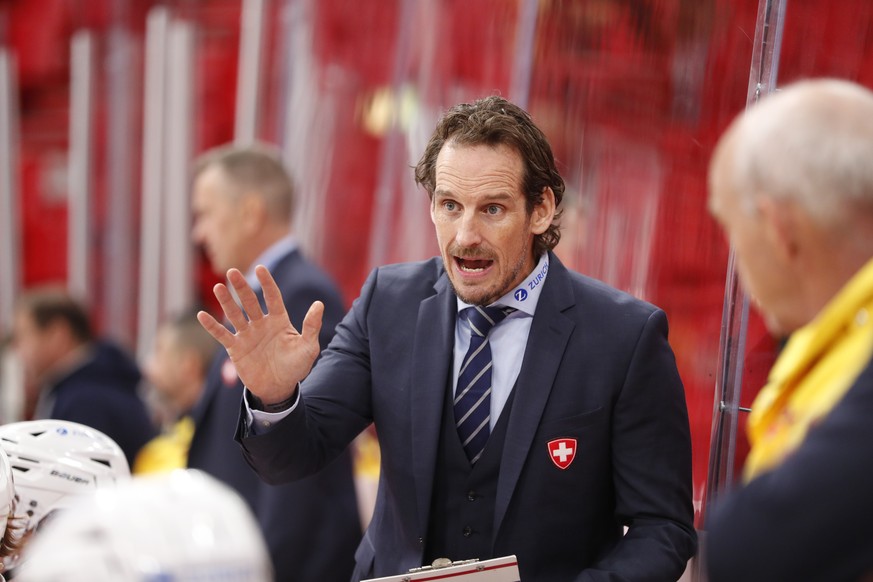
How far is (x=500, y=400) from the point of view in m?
2.41

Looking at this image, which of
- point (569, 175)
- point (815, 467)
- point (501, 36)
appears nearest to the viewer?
point (815, 467)

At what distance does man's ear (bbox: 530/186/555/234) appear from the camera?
8.18 feet

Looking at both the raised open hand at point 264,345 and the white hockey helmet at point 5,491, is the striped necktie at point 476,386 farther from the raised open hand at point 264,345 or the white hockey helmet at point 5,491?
the white hockey helmet at point 5,491

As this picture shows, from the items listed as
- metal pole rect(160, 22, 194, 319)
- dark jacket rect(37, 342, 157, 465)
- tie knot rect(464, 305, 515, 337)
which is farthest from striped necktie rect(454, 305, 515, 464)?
metal pole rect(160, 22, 194, 319)

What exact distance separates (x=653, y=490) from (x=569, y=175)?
1.40 m

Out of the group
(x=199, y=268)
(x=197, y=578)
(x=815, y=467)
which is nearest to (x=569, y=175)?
(x=815, y=467)

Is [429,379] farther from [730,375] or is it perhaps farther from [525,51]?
[525,51]

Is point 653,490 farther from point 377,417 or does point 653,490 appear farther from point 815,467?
point 815,467

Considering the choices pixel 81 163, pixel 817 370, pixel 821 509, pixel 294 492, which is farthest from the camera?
pixel 81 163

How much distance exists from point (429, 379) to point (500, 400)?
153mm

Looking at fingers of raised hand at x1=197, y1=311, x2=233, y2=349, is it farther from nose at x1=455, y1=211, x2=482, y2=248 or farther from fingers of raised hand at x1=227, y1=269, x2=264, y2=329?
nose at x1=455, y1=211, x2=482, y2=248

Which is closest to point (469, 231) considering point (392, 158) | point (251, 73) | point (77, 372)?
point (77, 372)

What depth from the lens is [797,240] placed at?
1.56 meters

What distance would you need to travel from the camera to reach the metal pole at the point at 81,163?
308 inches
